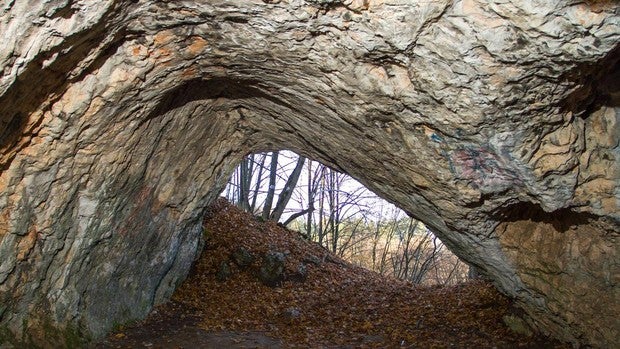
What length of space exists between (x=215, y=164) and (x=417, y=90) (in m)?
4.64

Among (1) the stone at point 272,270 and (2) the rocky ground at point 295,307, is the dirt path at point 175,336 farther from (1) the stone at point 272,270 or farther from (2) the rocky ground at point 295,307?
(1) the stone at point 272,270

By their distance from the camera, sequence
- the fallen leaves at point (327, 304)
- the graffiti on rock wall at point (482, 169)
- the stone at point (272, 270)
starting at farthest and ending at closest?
the stone at point (272, 270) < the fallen leaves at point (327, 304) < the graffiti on rock wall at point (482, 169)

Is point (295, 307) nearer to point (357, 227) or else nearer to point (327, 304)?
→ point (327, 304)

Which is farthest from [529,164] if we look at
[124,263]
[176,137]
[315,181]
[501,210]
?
[315,181]

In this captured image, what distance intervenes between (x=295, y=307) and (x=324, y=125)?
228 inches

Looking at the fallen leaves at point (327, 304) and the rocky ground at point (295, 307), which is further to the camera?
the fallen leaves at point (327, 304)

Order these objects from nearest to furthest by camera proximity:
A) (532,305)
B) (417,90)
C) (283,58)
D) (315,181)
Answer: (417,90), (283,58), (532,305), (315,181)

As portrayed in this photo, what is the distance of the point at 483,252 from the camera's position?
743 centimetres

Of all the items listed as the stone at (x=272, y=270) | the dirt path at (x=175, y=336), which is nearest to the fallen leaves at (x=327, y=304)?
the stone at (x=272, y=270)

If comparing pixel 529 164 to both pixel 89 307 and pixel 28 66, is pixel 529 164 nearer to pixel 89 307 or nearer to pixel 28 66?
pixel 28 66

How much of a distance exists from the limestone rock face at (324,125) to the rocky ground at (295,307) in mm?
1174

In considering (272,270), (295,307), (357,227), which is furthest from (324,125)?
(357,227)

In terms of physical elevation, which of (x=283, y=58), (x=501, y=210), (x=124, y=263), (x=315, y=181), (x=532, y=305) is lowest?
(x=124, y=263)

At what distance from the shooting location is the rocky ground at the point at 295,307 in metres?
8.96
